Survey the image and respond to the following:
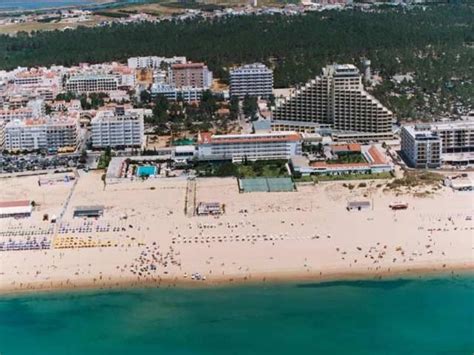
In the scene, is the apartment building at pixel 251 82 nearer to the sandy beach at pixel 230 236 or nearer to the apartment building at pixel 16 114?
the apartment building at pixel 16 114

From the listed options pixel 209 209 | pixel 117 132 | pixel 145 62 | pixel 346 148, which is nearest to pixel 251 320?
pixel 209 209

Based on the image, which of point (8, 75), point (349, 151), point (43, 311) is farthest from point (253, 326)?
point (8, 75)

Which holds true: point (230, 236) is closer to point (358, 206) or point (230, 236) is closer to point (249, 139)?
point (358, 206)

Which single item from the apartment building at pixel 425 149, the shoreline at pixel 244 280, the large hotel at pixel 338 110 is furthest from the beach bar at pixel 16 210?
the apartment building at pixel 425 149

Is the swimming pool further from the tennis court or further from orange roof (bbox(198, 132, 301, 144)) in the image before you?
the tennis court

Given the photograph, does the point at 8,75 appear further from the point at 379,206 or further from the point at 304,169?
the point at 379,206

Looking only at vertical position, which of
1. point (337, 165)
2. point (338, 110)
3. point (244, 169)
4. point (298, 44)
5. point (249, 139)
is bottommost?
point (244, 169)
